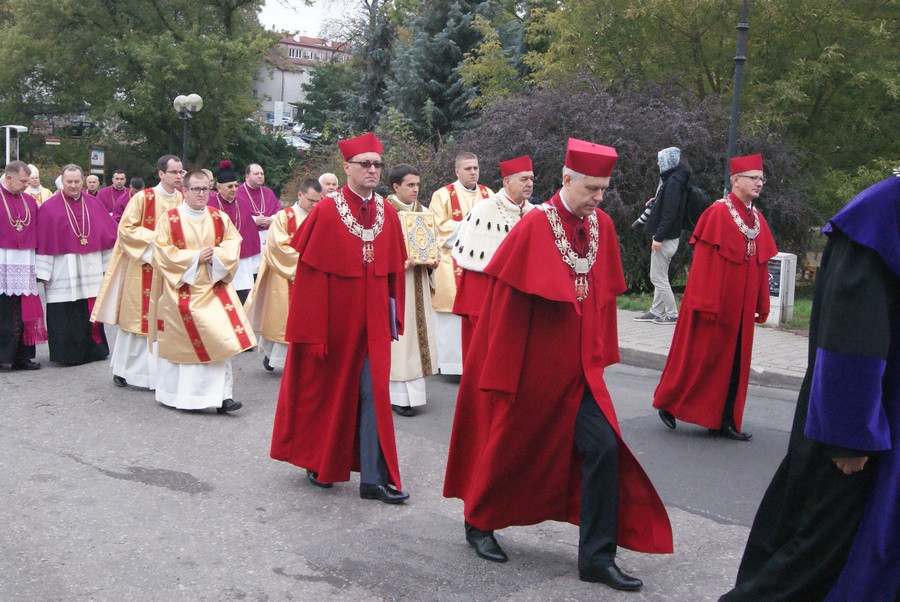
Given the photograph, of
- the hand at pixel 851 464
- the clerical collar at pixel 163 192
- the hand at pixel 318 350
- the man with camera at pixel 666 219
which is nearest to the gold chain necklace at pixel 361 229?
the hand at pixel 318 350

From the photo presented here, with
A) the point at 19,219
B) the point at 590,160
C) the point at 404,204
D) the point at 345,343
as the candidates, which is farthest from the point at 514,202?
the point at 19,219

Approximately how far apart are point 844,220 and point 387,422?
342 centimetres

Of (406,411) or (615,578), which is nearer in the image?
(615,578)

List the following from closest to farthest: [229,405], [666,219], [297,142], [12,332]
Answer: [229,405], [12,332], [666,219], [297,142]

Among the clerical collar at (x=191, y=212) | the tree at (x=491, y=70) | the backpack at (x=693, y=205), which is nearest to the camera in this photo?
the clerical collar at (x=191, y=212)

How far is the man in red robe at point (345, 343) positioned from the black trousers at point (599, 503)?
5.56 feet

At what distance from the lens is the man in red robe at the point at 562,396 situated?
4672 millimetres

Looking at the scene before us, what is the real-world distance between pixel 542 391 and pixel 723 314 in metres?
3.37

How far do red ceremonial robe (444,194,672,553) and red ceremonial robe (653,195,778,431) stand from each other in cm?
293

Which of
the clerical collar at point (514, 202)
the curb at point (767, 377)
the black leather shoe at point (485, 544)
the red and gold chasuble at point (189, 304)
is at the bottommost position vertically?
the black leather shoe at point (485, 544)

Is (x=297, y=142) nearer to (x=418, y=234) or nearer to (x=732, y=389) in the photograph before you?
(x=418, y=234)

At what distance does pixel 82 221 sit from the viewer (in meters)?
11.1

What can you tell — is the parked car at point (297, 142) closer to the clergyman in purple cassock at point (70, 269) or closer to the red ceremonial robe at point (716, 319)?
the clergyman in purple cassock at point (70, 269)

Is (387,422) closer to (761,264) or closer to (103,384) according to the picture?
(761,264)
